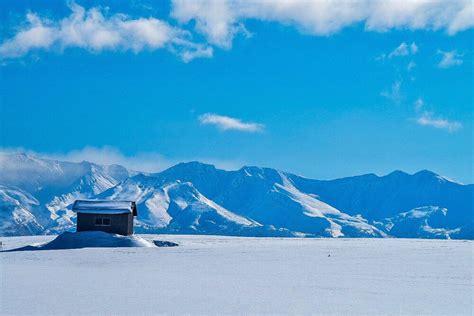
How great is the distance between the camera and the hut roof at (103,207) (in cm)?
6397

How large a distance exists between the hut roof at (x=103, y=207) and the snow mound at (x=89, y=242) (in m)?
5.10

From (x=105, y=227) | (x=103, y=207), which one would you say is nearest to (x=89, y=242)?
(x=105, y=227)

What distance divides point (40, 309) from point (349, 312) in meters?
9.78

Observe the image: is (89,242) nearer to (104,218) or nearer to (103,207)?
(104,218)

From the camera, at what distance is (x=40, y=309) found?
17.9 metres

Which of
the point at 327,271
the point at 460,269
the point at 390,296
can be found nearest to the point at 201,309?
the point at 390,296

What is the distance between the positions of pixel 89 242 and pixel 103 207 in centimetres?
869

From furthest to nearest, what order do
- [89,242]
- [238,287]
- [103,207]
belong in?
[103,207], [89,242], [238,287]

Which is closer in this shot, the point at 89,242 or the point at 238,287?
the point at 238,287

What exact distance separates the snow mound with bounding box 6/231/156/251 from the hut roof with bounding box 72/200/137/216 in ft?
16.7

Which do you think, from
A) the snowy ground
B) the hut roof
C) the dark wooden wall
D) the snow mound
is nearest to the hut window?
the dark wooden wall

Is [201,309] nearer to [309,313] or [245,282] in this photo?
[309,313]

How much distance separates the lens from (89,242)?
56.6 m

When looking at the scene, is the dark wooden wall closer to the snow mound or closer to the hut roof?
the hut roof
